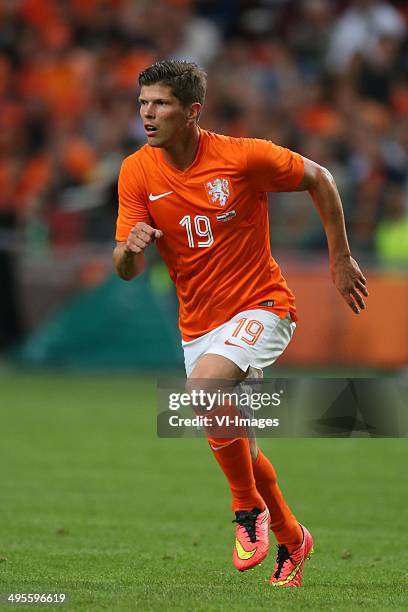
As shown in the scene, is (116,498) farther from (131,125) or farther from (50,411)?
(131,125)

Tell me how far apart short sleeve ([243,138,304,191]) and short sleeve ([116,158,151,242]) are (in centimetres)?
52

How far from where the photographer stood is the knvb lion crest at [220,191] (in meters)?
6.23

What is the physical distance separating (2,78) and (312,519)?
12.5 meters

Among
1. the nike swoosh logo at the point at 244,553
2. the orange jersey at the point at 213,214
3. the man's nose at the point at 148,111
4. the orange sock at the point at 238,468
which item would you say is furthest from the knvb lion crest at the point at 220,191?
the nike swoosh logo at the point at 244,553

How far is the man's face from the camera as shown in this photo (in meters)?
6.12

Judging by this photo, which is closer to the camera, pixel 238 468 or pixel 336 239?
pixel 238 468

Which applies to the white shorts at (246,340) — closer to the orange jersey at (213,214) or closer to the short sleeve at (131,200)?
the orange jersey at (213,214)

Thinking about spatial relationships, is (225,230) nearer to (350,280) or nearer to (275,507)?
(350,280)

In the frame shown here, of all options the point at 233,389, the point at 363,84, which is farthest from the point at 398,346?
the point at 233,389

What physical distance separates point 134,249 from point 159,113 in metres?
0.72

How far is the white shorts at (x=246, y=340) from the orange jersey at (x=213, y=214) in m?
0.05

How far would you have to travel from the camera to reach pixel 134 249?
19.1ft

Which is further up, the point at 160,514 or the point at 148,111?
the point at 148,111

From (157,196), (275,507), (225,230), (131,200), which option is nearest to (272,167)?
(225,230)
